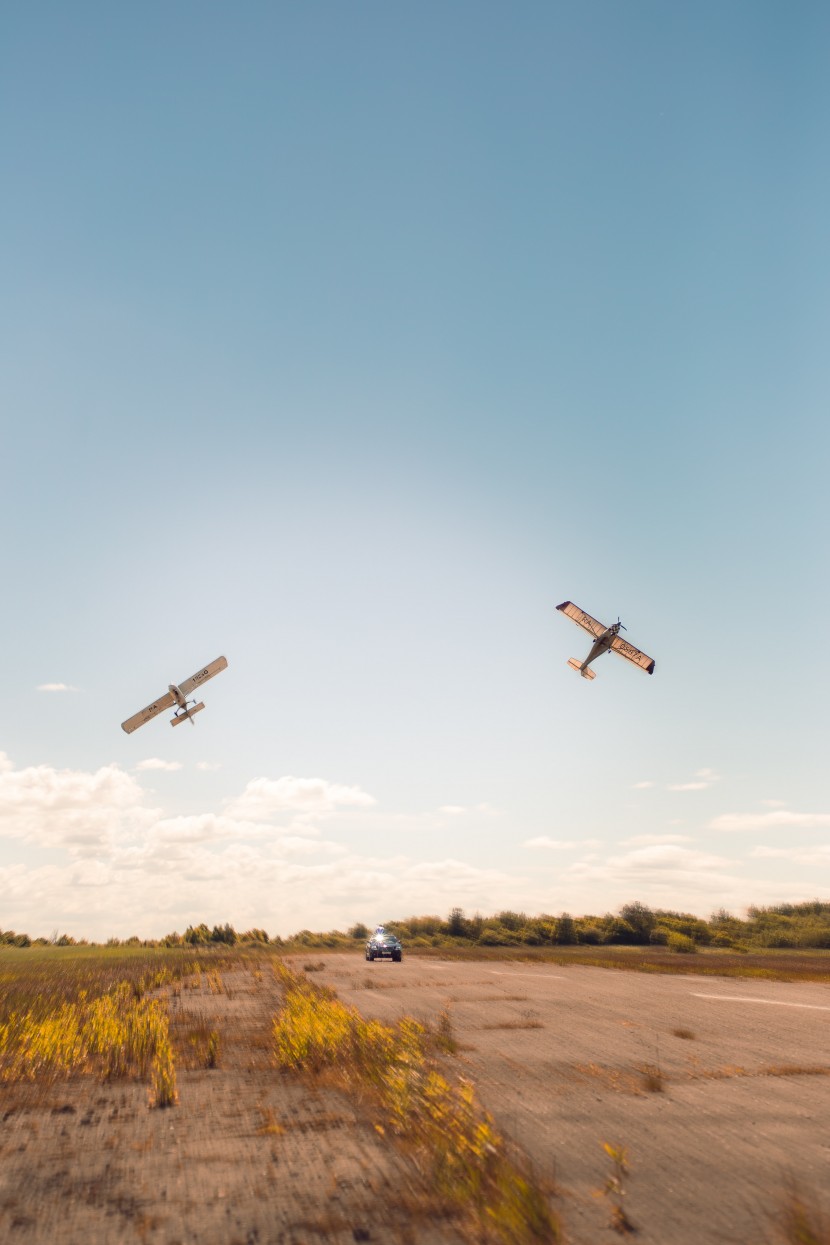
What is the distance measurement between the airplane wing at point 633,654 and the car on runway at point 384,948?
62.8ft

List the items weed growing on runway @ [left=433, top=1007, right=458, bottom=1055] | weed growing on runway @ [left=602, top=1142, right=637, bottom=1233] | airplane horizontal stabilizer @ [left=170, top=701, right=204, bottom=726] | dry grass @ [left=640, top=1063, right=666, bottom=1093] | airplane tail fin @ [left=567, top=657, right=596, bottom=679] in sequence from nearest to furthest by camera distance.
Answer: weed growing on runway @ [left=602, top=1142, right=637, bottom=1233] → dry grass @ [left=640, top=1063, right=666, bottom=1093] → weed growing on runway @ [left=433, top=1007, right=458, bottom=1055] → airplane horizontal stabilizer @ [left=170, top=701, right=204, bottom=726] → airplane tail fin @ [left=567, top=657, right=596, bottom=679]

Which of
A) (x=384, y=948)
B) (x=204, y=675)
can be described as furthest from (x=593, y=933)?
(x=204, y=675)

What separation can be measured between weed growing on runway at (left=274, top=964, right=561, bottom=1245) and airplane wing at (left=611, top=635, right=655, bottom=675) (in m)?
23.8

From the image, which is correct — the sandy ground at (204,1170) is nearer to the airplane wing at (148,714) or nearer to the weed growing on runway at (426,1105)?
the weed growing on runway at (426,1105)

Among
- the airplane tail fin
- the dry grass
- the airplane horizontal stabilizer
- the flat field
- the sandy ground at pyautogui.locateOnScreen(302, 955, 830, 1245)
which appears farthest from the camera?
the airplane tail fin

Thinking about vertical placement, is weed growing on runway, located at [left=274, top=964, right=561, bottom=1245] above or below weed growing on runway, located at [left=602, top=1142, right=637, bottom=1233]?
above

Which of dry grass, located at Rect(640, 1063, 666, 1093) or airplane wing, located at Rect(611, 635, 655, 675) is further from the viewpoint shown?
airplane wing, located at Rect(611, 635, 655, 675)

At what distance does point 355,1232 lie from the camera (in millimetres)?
6445

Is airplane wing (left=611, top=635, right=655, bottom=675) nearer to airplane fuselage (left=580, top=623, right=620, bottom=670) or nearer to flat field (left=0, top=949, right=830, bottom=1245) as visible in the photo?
airplane fuselage (left=580, top=623, right=620, bottom=670)

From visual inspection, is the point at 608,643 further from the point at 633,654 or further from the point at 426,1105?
the point at 426,1105

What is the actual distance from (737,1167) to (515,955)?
36756 mm

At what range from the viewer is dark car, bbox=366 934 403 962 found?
38812 millimetres

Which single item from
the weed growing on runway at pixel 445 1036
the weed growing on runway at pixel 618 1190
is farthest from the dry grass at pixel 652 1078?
the weed growing on runway at pixel 445 1036

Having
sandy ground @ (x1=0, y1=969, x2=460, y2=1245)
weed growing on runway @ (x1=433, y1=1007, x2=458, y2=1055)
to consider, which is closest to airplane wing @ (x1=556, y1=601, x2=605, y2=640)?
weed growing on runway @ (x1=433, y1=1007, x2=458, y2=1055)
